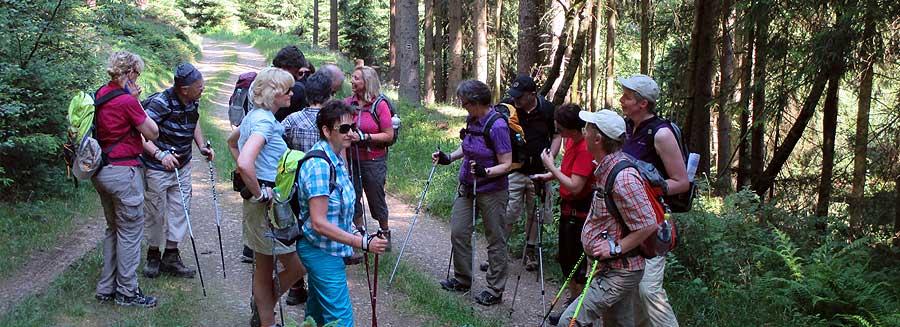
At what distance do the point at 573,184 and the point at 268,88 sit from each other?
2274 mm

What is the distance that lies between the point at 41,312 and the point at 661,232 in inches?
184

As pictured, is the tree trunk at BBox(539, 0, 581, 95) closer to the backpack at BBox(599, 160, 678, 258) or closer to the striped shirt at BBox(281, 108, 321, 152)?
the striped shirt at BBox(281, 108, 321, 152)

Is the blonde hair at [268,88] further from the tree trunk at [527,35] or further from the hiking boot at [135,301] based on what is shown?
the tree trunk at [527,35]

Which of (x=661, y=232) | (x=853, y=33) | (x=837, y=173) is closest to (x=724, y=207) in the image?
(x=853, y=33)

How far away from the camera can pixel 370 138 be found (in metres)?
7.30

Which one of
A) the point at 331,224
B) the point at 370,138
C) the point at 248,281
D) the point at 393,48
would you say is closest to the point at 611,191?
the point at 331,224

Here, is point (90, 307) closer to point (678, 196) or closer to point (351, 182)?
point (351, 182)

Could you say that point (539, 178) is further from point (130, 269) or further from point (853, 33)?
point (853, 33)

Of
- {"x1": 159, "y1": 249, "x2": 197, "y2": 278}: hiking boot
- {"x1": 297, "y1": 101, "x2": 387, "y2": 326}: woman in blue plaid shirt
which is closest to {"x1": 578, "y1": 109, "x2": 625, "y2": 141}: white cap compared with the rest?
{"x1": 297, "y1": 101, "x2": 387, "y2": 326}: woman in blue plaid shirt

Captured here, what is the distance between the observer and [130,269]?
6000 millimetres

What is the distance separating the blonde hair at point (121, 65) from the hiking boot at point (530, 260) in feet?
14.8

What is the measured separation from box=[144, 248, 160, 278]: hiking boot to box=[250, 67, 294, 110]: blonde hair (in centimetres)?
252

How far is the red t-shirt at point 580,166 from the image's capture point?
17.4 feet

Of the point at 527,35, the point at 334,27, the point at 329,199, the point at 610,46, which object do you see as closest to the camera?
the point at 329,199
